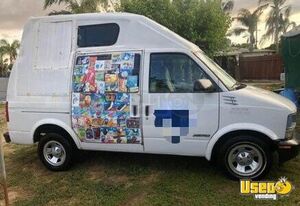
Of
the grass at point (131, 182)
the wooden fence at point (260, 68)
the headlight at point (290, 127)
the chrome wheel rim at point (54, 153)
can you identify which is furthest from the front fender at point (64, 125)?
the wooden fence at point (260, 68)

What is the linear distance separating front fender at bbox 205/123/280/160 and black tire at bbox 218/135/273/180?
137mm

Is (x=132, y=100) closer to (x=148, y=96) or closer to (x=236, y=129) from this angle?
(x=148, y=96)

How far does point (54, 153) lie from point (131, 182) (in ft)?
5.29

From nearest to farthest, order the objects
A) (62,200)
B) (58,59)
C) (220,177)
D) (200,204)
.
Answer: (200,204) → (62,200) → (220,177) → (58,59)

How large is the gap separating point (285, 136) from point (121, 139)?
8.24 feet

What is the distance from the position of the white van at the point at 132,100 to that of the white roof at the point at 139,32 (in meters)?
0.02

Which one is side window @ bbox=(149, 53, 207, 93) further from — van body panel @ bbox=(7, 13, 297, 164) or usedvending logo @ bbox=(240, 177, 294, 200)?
usedvending logo @ bbox=(240, 177, 294, 200)

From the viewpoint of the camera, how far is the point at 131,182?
237 inches

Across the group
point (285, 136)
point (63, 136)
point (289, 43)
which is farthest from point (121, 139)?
point (289, 43)

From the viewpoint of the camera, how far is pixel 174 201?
5203 mm

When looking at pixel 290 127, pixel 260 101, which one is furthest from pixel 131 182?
pixel 290 127

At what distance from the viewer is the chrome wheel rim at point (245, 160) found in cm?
563

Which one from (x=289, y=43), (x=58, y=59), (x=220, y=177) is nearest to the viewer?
(x=220, y=177)

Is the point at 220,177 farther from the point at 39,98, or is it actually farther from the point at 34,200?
the point at 39,98
